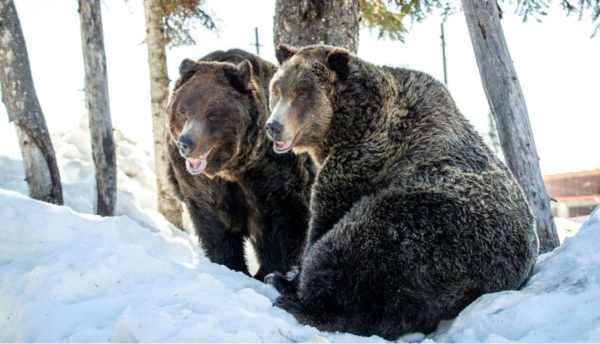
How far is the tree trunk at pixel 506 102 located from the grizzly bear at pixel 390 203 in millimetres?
2128

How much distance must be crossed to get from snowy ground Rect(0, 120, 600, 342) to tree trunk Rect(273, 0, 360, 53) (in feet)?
10.7

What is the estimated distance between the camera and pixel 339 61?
456 centimetres

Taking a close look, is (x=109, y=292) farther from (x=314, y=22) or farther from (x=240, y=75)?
(x=314, y=22)

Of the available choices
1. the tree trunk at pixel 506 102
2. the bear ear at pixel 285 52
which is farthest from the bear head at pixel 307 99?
the tree trunk at pixel 506 102

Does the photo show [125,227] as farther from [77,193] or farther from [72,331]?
[77,193]

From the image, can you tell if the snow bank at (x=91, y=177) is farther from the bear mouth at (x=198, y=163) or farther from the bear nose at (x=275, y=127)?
the bear nose at (x=275, y=127)

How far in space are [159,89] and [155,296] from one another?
A: 8.99 m

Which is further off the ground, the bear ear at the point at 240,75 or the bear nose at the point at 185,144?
the bear ear at the point at 240,75

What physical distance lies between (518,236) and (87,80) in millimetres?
6643

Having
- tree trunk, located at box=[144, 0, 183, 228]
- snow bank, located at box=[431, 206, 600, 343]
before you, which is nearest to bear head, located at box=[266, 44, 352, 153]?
snow bank, located at box=[431, 206, 600, 343]

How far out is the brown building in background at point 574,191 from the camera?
66.5ft

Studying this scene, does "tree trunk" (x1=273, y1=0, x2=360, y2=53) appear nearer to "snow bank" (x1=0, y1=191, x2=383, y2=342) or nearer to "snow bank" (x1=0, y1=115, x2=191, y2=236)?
"snow bank" (x1=0, y1=191, x2=383, y2=342)

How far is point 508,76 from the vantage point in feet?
21.3

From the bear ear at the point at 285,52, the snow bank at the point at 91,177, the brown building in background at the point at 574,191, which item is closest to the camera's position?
the bear ear at the point at 285,52
